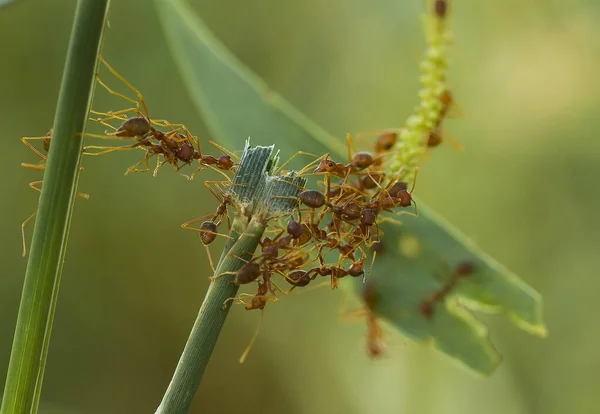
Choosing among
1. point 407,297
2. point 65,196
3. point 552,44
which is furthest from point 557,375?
point 65,196

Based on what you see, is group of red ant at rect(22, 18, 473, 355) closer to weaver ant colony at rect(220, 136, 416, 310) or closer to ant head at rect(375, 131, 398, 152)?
weaver ant colony at rect(220, 136, 416, 310)

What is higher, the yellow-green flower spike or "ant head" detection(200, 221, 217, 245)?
the yellow-green flower spike

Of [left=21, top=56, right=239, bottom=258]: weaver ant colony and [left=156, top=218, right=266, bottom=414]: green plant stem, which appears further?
[left=21, top=56, right=239, bottom=258]: weaver ant colony

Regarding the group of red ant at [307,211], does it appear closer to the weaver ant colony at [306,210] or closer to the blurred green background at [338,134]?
the weaver ant colony at [306,210]

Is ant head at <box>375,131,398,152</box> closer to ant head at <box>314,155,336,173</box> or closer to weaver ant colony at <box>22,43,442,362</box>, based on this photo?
weaver ant colony at <box>22,43,442,362</box>

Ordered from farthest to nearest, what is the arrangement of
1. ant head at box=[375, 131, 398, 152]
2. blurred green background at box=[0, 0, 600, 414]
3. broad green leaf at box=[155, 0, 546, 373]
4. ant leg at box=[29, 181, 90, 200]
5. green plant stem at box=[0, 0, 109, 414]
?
blurred green background at box=[0, 0, 600, 414], ant head at box=[375, 131, 398, 152], broad green leaf at box=[155, 0, 546, 373], ant leg at box=[29, 181, 90, 200], green plant stem at box=[0, 0, 109, 414]

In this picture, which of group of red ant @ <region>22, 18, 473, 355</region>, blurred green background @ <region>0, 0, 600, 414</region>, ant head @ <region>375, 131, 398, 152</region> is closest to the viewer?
group of red ant @ <region>22, 18, 473, 355</region>

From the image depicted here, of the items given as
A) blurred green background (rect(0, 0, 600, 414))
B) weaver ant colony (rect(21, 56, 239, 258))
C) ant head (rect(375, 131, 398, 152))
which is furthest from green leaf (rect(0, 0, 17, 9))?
blurred green background (rect(0, 0, 600, 414))
